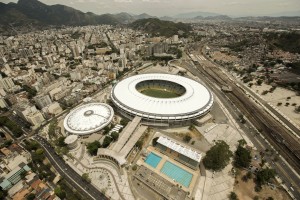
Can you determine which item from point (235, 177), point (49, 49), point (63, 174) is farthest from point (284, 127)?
point (49, 49)

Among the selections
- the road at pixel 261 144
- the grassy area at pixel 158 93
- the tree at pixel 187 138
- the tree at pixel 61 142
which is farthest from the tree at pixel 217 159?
the tree at pixel 61 142

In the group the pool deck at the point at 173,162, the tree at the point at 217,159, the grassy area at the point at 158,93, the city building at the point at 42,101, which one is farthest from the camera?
the grassy area at the point at 158,93

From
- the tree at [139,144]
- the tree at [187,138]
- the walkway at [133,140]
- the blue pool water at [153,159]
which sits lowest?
the blue pool water at [153,159]

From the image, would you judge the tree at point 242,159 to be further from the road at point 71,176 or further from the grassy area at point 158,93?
the grassy area at point 158,93

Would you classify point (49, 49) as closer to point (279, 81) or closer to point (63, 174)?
point (63, 174)

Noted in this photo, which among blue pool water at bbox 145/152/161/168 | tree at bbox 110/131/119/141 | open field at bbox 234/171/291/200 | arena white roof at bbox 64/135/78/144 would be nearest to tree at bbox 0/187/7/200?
arena white roof at bbox 64/135/78/144

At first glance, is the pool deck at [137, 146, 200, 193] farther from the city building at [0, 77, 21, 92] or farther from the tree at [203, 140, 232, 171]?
the city building at [0, 77, 21, 92]

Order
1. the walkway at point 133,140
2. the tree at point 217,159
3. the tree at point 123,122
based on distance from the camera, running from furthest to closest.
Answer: the tree at point 123,122 < the walkway at point 133,140 < the tree at point 217,159
